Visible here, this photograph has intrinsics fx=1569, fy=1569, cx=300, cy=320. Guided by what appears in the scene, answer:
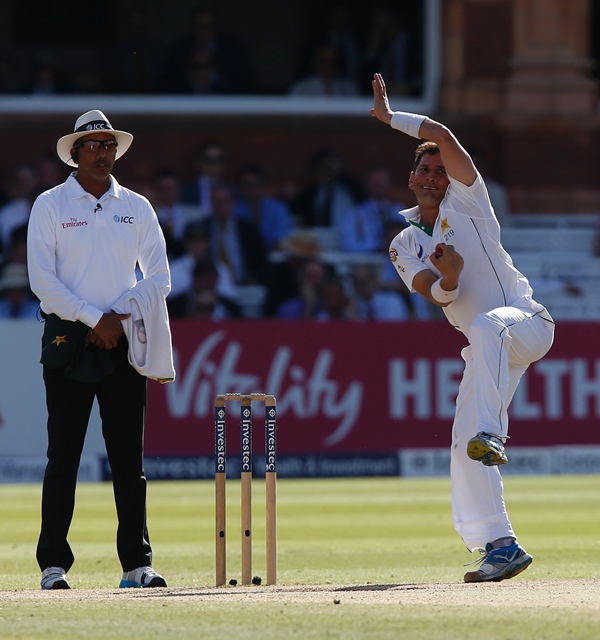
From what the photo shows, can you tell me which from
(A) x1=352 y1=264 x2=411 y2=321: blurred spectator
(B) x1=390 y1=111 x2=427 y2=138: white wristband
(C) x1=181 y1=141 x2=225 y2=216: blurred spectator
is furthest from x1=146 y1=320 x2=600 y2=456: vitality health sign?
(B) x1=390 y1=111 x2=427 y2=138: white wristband

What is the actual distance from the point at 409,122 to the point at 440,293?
0.72 metres

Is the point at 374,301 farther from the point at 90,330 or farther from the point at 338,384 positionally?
the point at 90,330

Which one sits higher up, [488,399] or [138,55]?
[138,55]

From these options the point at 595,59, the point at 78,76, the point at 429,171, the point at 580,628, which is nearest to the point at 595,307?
the point at 595,59

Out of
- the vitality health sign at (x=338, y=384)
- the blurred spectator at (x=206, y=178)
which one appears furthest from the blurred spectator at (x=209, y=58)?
the vitality health sign at (x=338, y=384)

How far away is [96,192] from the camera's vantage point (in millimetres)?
6750

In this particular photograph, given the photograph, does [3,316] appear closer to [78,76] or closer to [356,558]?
[78,76]

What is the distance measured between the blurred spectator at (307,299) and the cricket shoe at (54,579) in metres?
10.1

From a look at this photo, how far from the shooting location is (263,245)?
17406 mm

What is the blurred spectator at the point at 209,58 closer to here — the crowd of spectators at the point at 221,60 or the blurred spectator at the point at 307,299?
the crowd of spectators at the point at 221,60

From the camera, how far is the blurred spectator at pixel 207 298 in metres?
16.4

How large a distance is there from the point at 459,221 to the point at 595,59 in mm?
16165

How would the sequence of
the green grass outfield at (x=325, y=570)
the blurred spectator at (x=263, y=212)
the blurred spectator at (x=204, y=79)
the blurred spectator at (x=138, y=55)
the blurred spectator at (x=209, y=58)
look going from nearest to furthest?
the green grass outfield at (x=325, y=570) → the blurred spectator at (x=263, y=212) → the blurred spectator at (x=209, y=58) → the blurred spectator at (x=204, y=79) → the blurred spectator at (x=138, y=55)

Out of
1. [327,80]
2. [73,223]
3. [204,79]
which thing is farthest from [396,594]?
[327,80]
